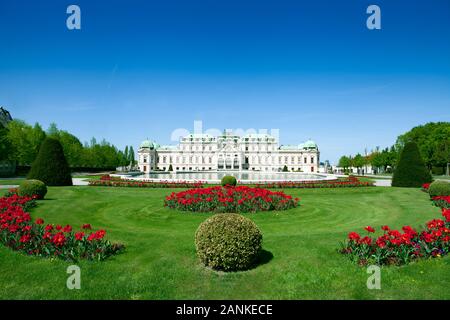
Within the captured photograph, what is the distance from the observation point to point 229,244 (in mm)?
6988

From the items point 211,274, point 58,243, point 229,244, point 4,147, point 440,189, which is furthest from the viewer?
point 4,147

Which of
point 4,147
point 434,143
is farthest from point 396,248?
point 434,143

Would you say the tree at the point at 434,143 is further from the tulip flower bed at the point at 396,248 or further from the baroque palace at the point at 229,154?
the tulip flower bed at the point at 396,248

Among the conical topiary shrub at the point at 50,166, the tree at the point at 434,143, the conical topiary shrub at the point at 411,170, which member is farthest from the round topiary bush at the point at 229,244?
the tree at the point at 434,143

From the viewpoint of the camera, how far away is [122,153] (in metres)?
107

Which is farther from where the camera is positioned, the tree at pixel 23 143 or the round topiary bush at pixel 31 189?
the tree at pixel 23 143

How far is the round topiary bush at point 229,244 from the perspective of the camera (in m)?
6.99

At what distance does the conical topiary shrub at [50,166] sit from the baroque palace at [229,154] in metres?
80.3

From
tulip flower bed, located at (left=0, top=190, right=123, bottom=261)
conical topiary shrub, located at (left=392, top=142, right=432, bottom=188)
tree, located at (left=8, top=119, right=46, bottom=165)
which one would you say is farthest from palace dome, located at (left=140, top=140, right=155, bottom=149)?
tulip flower bed, located at (left=0, top=190, right=123, bottom=261)

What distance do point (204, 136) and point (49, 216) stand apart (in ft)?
349

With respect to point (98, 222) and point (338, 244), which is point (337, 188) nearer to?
point (338, 244)

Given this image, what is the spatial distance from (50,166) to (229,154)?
83108mm

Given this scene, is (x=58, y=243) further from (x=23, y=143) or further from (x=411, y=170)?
(x=23, y=143)
